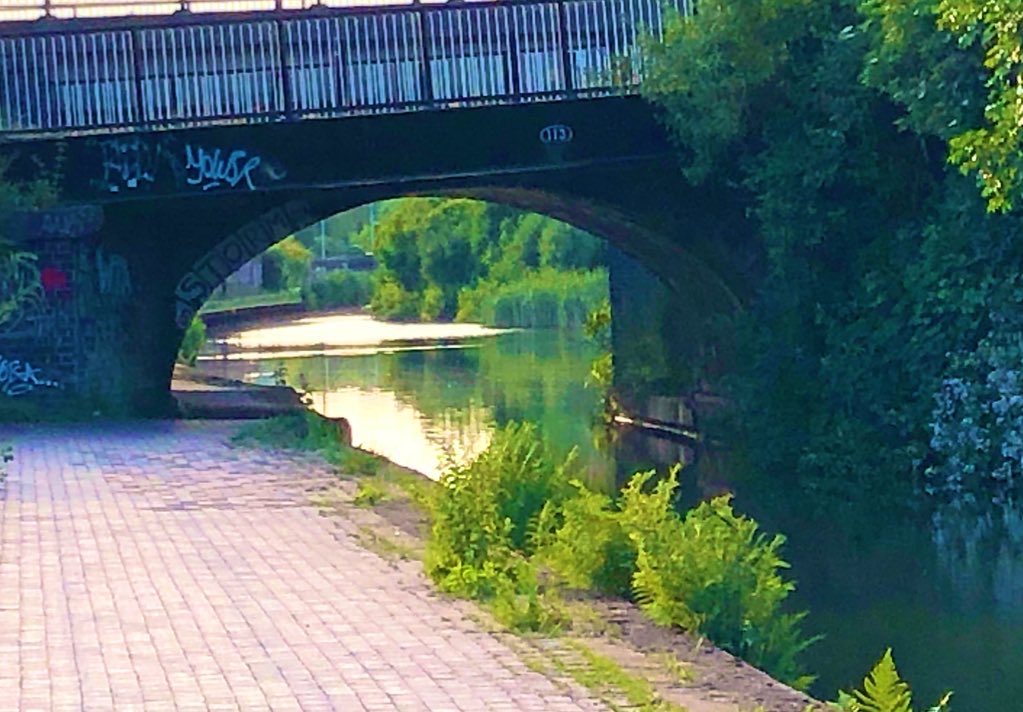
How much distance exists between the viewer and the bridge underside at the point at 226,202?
813 inches

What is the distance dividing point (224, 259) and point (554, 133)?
13.8ft

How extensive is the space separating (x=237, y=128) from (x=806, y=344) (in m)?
6.39

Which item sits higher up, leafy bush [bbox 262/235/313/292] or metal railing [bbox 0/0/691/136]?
metal railing [bbox 0/0/691/136]

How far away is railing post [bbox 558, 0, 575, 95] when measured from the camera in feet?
70.5

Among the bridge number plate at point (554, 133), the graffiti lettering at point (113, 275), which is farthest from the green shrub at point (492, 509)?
the graffiti lettering at point (113, 275)

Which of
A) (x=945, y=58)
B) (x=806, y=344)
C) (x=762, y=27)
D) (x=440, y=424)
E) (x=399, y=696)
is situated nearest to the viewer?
(x=399, y=696)

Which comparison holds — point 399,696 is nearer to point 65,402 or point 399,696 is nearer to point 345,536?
point 345,536

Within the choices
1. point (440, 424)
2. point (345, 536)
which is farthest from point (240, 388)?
point (345, 536)

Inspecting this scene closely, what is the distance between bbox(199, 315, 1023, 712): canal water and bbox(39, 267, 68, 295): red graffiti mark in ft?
12.6

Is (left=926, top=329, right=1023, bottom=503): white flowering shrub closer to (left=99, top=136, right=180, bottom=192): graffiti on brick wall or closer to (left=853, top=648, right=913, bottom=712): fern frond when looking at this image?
(left=99, top=136, right=180, bottom=192): graffiti on brick wall

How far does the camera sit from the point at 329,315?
242 feet

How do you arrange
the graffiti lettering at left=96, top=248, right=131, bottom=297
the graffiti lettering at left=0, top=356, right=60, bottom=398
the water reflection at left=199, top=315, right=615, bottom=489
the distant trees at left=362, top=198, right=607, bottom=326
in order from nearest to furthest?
the graffiti lettering at left=0, top=356, right=60, bottom=398 < the graffiti lettering at left=96, top=248, right=131, bottom=297 < the water reflection at left=199, top=315, right=615, bottom=489 < the distant trees at left=362, top=198, right=607, bottom=326

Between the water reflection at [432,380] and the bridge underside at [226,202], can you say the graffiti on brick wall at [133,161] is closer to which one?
the bridge underside at [226,202]

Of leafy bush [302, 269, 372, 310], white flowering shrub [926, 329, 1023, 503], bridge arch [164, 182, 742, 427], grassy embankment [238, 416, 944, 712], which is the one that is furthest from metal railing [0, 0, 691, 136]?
leafy bush [302, 269, 372, 310]
